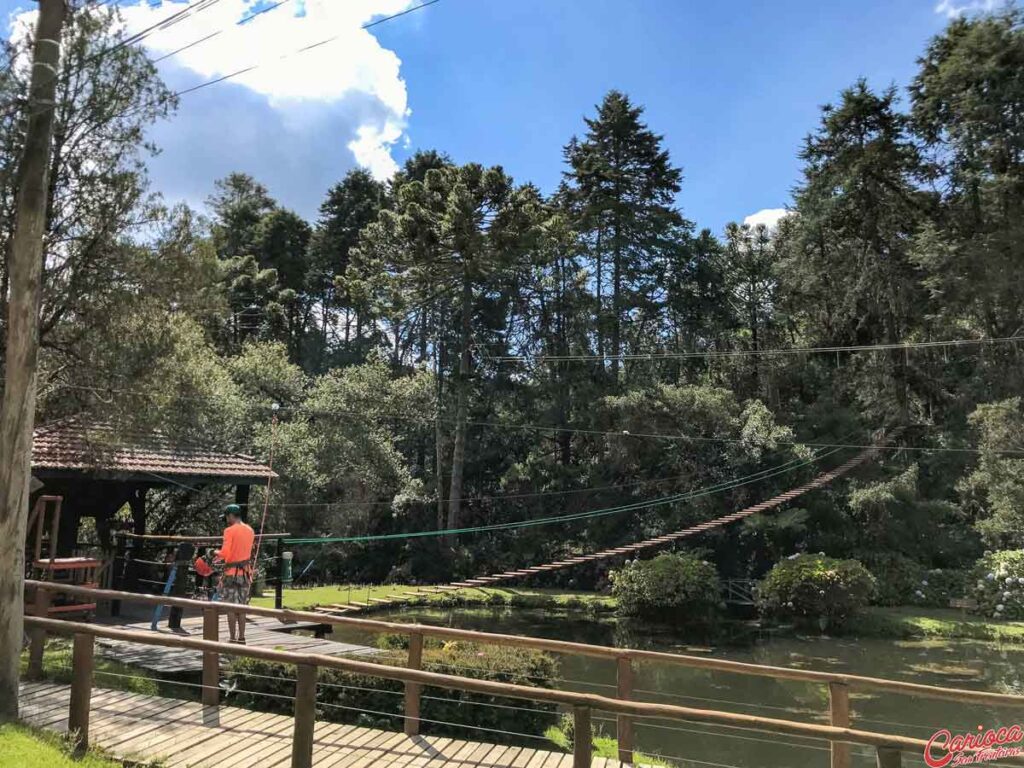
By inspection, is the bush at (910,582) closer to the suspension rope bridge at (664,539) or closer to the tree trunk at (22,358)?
the suspension rope bridge at (664,539)

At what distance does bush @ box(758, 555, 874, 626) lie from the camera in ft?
52.4

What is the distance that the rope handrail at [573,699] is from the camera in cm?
327

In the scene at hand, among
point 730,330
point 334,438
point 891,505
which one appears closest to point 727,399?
point 891,505

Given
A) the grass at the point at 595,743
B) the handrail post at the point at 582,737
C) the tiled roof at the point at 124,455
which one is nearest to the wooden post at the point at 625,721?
the handrail post at the point at 582,737

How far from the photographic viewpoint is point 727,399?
877 inches

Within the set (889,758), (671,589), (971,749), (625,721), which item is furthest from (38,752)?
(671,589)

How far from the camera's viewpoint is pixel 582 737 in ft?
12.0

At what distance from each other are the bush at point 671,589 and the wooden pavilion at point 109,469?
31.0ft

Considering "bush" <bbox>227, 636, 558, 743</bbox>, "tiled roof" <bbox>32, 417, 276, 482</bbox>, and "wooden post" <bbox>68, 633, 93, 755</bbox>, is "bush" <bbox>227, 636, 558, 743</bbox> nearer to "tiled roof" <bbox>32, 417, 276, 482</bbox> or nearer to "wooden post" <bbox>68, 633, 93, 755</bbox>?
"wooden post" <bbox>68, 633, 93, 755</bbox>

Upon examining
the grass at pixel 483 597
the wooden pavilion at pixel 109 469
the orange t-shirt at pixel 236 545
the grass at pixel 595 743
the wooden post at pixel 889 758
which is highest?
the wooden pavilion at pixel 109 469

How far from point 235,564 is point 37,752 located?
3.14 metres

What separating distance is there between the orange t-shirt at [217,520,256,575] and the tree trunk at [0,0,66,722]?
219cm

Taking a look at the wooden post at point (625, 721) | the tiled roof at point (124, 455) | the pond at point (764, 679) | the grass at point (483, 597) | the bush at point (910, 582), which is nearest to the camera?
the wooden post at point (625, 721)

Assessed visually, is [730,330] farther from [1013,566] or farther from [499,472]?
[1013,566]
